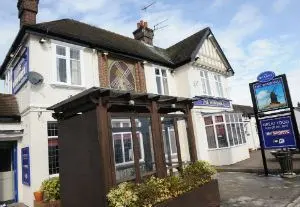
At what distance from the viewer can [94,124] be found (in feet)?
21.7

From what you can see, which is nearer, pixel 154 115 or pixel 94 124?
pixel 94 124

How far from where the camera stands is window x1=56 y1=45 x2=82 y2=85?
11883mm

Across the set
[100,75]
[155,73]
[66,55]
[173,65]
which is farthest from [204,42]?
[66,55]

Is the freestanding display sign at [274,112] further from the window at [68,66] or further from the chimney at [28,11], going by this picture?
the chimney at [28,11]

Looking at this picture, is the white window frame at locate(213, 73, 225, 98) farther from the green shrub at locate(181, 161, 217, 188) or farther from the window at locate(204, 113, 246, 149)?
the green shrub at locate(181, 161, 217, 188)

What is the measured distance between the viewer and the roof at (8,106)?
37.9ft

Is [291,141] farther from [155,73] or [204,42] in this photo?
[204,42]

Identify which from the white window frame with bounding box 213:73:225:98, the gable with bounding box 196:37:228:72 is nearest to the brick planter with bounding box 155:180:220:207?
the gable with bounding box 196:37:228:72

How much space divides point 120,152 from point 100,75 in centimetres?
413

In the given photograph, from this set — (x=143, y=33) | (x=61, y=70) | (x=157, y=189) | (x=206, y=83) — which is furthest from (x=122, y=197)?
(x=143, y=33)

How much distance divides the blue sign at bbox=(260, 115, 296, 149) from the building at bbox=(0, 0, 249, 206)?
482 cm

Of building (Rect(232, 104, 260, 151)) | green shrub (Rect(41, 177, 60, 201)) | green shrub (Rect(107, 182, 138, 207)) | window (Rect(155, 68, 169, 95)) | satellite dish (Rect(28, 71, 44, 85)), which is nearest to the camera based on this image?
green shrub (Rect(107, 182, 138, 207))

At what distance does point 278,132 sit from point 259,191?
3808mm

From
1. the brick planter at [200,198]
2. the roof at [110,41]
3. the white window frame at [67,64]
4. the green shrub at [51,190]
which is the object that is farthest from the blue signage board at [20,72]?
the brick planter at [200,198]
